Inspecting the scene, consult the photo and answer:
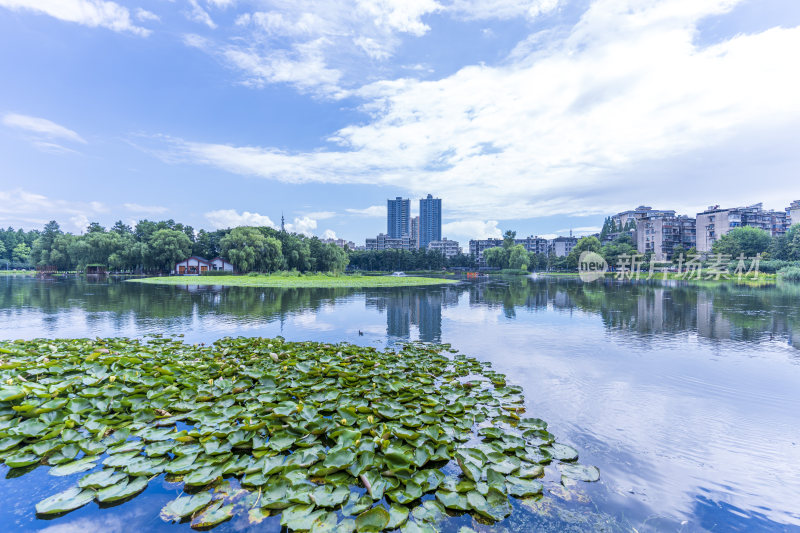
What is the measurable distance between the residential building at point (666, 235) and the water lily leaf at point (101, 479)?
9713 centimetres

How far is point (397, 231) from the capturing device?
187 metres

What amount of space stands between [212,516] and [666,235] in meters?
102

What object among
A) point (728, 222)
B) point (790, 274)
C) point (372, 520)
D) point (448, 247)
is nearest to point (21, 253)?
point (372, 520)

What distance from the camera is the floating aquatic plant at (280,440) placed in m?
2.87

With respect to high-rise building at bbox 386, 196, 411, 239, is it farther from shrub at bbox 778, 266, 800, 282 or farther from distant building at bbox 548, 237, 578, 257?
shrub at bbox 778, 266, 800, 282

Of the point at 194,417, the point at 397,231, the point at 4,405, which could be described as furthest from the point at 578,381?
the point at 397,231

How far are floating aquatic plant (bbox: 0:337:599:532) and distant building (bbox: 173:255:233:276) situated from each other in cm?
6114

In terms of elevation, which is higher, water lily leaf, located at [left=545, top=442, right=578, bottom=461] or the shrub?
the shrub

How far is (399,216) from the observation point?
18700 centimetres

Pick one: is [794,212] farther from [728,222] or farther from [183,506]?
[183,506]

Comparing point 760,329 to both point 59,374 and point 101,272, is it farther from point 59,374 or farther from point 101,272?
point 101,272

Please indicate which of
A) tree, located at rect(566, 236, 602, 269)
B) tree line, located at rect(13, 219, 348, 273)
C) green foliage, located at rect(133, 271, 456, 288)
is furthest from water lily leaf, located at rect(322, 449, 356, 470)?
tree, located at rect(566, 236, 602, 269)

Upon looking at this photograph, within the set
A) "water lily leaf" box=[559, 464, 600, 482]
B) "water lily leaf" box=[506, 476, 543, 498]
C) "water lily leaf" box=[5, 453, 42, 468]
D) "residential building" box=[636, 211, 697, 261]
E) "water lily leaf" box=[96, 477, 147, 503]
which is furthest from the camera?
"residential building" box=[636, 211, 697, 261]

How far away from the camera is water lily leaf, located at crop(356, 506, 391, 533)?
8.40 feet
